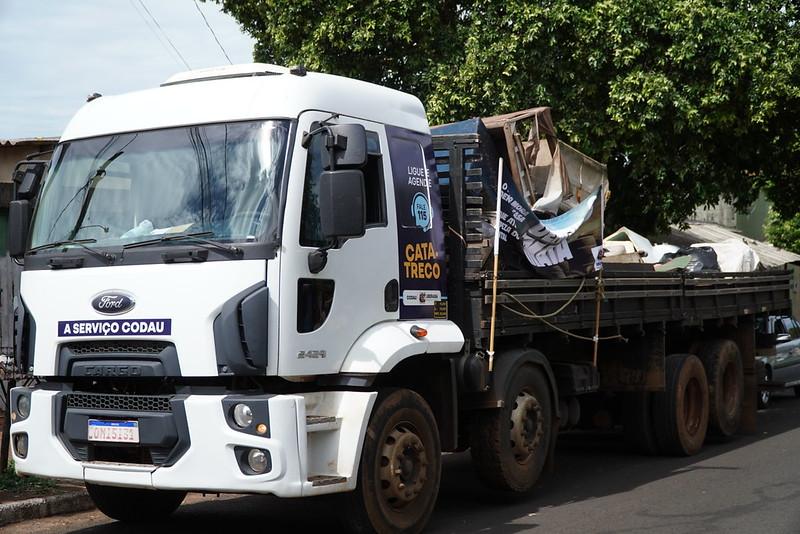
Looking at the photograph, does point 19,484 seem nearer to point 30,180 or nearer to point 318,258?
point 30,180

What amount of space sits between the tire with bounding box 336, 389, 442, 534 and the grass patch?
120 inches

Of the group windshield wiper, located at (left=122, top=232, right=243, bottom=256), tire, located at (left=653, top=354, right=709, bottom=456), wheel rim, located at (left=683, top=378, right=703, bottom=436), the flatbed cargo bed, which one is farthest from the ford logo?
wheel rim, located at (left=683, top=378, right=703, bottom=436)

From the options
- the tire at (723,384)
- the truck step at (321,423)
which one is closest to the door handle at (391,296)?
the truck step at (321,423)

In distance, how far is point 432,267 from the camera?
741cm

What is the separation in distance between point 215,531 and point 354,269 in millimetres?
2216

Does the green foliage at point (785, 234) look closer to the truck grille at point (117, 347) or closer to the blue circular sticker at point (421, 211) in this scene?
the blue circular sticker at point (421, 211)

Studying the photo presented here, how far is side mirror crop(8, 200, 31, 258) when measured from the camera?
23.3 ft

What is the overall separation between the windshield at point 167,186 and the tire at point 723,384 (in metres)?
7.04

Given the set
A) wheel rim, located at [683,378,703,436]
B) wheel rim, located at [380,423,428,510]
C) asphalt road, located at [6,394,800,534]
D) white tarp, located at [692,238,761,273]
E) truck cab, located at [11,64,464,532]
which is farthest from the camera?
white tarp, located at [692,238,761,273]

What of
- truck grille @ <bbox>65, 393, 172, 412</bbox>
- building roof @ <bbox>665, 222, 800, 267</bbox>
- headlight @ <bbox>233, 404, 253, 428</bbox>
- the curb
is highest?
building roof @ <bbox>665, 222, 800, 267</bbox>

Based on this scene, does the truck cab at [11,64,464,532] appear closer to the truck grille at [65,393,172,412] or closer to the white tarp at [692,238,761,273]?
the truck grille at [65,393,172,412]

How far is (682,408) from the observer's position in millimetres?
10969

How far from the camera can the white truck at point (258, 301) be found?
20.2 feet

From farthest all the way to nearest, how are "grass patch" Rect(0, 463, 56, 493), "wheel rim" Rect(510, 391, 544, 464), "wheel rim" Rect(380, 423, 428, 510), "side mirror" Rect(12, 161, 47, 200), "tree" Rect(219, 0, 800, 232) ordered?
"tree" Rect(219, 0, 800, 232) < "grass patch" Rect(0, 463, 56, 493) < "wheel rim" Rect(510, 391, 544, 464) < "side mirror" Rect(12, 161, 47, 200) < "wheel rim" Rect(380, 423, 428, 510)
